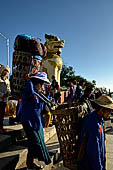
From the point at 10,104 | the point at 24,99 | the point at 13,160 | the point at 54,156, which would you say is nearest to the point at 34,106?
the point at 24,99

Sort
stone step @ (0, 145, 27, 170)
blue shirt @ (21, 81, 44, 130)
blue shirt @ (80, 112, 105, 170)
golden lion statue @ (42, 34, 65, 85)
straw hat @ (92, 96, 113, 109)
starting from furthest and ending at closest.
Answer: golden lion statue @ (42, 34, 65, 85), stone step @ (0, 145, 27, 170), blue shirt @ (21, 81, 44, 130), straw hat @ (92, 96, 113, 109), blue shirt @ (80, 112, 105, 170)

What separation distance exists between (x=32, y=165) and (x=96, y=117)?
1323 mm

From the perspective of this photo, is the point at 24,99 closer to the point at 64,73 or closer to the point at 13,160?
the point at 13,160

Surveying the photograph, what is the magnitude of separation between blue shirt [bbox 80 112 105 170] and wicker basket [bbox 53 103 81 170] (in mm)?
118

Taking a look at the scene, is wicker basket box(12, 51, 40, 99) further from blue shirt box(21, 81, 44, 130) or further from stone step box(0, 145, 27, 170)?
stone step box(0, 145, 27, 170)

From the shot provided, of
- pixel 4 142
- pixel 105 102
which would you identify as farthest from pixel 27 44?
pixel 4 142

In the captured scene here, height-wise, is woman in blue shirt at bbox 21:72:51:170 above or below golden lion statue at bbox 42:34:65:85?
below

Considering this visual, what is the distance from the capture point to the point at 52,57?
11.5 metres

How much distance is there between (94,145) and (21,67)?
1.88 metres

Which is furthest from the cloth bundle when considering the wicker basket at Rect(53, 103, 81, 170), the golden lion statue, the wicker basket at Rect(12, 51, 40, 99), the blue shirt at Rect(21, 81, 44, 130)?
the golden lion statue

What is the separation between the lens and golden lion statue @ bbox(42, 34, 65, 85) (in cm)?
1134

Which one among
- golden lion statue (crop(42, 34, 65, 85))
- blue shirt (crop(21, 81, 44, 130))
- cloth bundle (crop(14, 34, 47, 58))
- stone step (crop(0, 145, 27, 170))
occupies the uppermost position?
golden lion statue (crop(42, 34, 65, 85))

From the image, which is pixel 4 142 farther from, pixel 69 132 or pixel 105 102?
pixel 105 102

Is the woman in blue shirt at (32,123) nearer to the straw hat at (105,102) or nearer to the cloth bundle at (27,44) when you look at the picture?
the cloth bundle at (27,44)
